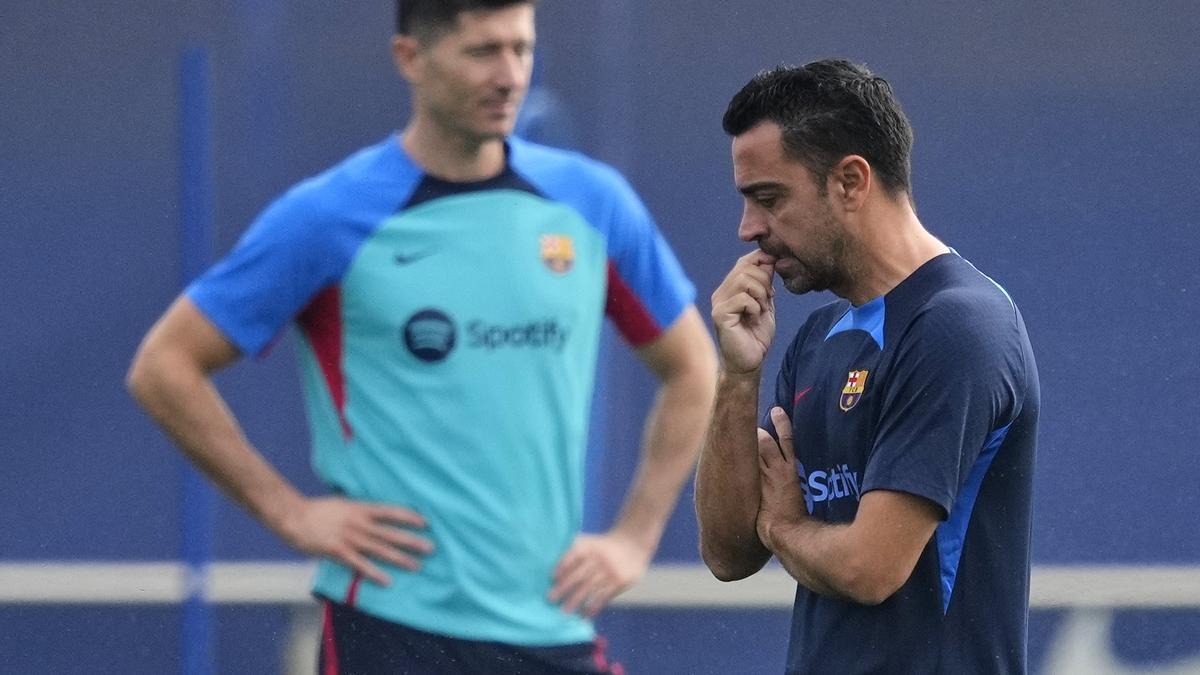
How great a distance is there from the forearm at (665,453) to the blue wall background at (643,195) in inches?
36.1

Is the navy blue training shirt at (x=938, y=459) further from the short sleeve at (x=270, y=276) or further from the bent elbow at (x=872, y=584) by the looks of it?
the short sleeve at (x=270, y=276)

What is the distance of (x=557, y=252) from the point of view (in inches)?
100.0

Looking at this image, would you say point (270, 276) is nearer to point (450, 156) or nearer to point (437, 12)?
point (450, 156)

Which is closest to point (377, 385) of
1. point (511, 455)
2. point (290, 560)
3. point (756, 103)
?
point (511, 455)

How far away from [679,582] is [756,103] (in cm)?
189

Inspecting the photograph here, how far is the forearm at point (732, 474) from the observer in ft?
6.47

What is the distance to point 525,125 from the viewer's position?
3777 mm

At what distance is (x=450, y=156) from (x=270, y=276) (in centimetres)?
34

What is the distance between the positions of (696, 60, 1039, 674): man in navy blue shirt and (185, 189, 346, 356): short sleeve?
2.37ft

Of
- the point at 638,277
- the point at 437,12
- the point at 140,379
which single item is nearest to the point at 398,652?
the point at 140,379

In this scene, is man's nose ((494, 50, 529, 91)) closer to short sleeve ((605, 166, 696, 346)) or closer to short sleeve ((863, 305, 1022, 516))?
short sleeve ((605, 166, 696, 346))

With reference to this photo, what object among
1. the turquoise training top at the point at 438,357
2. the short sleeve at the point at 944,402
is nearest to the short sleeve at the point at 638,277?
the turquoise training top at the point at 438,357

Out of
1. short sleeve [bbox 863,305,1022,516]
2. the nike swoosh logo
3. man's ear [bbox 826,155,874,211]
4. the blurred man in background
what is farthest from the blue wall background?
short sleeve [bbox 863,305,1022,516]

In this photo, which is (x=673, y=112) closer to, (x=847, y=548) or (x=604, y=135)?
(x=604, y=135)
